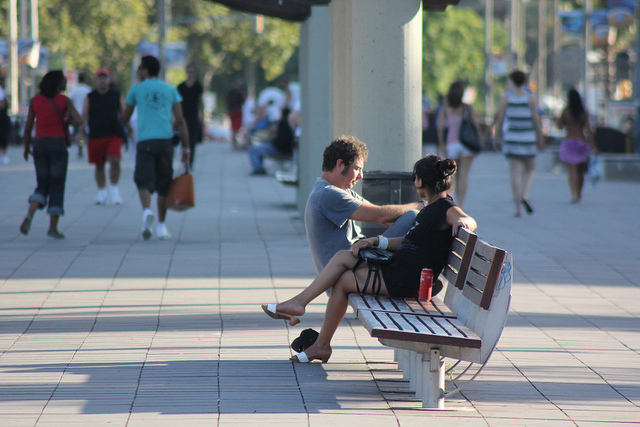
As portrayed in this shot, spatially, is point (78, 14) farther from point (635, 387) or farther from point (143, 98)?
point (635, 387)

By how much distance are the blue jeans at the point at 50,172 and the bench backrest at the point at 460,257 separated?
20.4 ft

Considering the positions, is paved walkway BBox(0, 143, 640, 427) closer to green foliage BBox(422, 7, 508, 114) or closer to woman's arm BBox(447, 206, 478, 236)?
woman's arm BBox(447, 206, 478, 236)

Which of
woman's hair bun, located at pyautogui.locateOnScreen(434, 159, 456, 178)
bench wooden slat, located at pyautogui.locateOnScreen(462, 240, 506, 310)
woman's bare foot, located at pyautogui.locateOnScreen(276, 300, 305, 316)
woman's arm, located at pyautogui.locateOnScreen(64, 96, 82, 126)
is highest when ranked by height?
woman's arm, located at pyautogui.locateOnScreen(64, 96, 82, 126)

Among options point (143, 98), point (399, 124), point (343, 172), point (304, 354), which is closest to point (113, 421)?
point (304, 354)

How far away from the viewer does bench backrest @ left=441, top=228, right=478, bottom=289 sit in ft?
15.9

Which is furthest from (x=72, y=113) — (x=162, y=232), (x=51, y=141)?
(x=162, y=232)

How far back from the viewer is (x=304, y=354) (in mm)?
5570

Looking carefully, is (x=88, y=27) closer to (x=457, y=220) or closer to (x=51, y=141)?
(x=51, y=141)

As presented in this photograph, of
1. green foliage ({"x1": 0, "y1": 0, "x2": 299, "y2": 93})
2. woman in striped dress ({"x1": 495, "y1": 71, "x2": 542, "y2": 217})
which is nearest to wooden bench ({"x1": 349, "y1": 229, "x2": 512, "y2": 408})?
woman in striped dress ({"x1": 495, "y1": 71, "x2": 542, "y2": 217})

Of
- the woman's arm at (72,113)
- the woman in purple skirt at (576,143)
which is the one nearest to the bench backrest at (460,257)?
the woman's arm at (72,113)

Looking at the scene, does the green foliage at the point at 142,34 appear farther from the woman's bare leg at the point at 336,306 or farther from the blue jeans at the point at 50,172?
the woman's bare leg at the point at 336,306

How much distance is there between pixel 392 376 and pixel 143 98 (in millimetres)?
6154

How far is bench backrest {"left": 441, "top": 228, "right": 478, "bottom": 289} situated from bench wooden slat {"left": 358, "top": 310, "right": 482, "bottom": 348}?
23 cm

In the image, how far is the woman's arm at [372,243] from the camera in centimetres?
534
